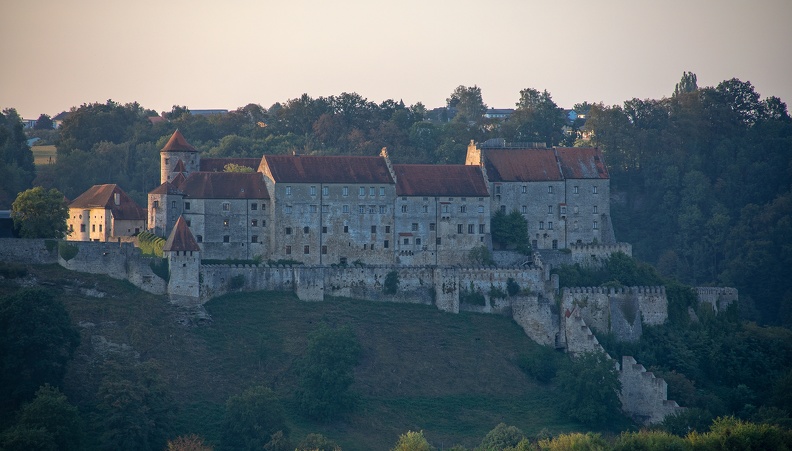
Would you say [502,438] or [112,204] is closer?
[502,438]

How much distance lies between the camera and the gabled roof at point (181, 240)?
8581 centimetres

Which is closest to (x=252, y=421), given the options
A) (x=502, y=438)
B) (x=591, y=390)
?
(x=502, y=438)

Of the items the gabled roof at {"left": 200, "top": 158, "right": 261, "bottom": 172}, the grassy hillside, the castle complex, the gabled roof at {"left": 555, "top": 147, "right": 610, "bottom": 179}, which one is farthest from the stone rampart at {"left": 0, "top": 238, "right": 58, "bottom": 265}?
the gabled roof at {"left": 555, "top": 147, "right": 610, "bottom": 179}

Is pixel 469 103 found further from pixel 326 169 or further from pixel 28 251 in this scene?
pixel 28 251

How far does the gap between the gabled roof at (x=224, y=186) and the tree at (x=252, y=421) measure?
67.7 feet

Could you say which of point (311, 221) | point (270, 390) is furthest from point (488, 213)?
point (270, 390)

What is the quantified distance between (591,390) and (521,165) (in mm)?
23165

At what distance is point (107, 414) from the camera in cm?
7369

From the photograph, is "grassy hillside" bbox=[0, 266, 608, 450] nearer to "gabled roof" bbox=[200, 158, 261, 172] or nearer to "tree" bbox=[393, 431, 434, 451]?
"tree" bbox=[393, 431, 434, 451]

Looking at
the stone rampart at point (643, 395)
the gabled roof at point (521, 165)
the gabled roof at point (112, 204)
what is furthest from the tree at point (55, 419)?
the gabled roof at point (521, 165)

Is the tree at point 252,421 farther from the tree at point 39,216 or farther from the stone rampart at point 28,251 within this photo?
the tree at point 39,216

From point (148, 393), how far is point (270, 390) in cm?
683

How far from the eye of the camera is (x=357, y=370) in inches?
3351

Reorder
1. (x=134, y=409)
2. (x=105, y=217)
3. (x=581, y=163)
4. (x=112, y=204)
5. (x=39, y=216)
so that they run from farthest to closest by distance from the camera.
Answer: (x=581, y=163) → (x=112, y=204) → (x=105, y=217) → (x=39, y=216) → (x=134, y=409)
